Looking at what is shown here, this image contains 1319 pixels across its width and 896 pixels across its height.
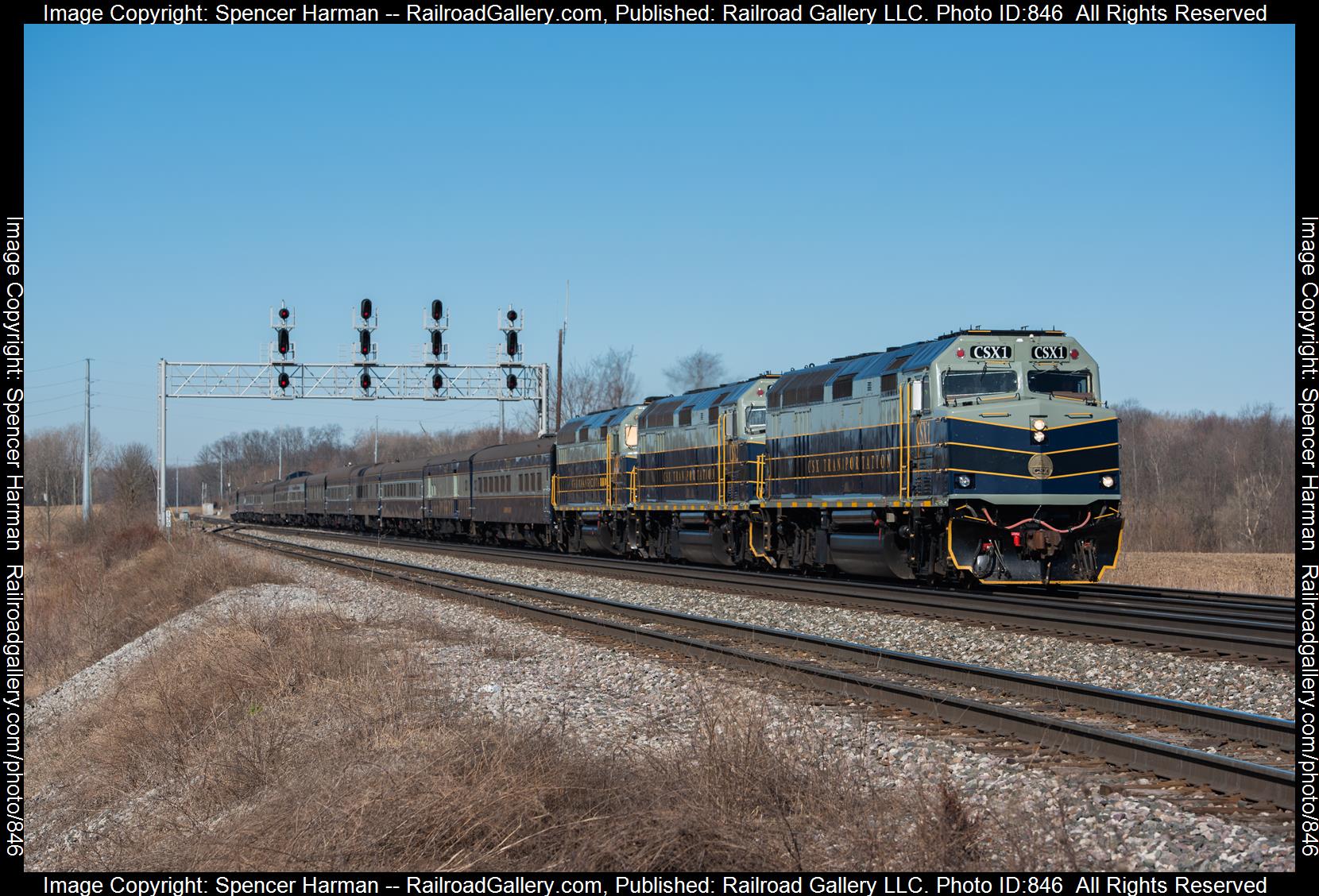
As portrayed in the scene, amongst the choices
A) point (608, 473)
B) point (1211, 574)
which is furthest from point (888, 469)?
point (608, 473)

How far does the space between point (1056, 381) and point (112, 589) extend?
908 inches

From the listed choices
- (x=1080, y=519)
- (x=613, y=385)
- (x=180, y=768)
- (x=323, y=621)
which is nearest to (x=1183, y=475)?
(x=613, y=385)

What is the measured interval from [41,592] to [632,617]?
22200 mm

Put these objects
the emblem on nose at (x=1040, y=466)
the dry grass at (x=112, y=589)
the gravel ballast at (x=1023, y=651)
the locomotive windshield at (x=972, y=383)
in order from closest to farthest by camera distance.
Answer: the gravel ballast at (x=1023, y=651) < the emblem on nose at (x=1040, y=466) < the locomotive windshield at (x=972, y=383) < the dry grass at (x=112, y=589)

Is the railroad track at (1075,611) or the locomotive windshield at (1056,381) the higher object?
the locomotive windshield at (1056,381)

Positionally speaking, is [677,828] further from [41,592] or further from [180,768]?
[41,592]

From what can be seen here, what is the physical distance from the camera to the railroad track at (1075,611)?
1165 cm

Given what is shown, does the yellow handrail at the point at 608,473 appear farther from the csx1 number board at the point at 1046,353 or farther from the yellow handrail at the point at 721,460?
the csx1 number board at the point at 1046,353

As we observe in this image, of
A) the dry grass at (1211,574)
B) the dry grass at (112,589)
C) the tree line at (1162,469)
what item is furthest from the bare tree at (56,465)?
the dry grass at (1211,574)

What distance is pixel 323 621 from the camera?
15.5 m

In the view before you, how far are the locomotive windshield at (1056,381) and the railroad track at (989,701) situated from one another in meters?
6.70

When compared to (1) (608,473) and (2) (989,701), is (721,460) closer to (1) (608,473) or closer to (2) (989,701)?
(1) (608,473)

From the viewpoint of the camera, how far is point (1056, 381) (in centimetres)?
1777

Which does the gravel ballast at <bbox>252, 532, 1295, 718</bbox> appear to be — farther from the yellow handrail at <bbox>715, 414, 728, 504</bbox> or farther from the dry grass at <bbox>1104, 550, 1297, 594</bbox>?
the dry grass at <bbox>1104, 550, 1297, 594</bbox>
